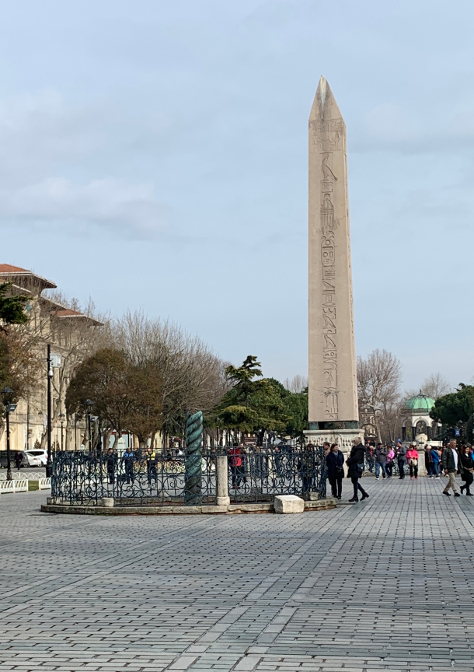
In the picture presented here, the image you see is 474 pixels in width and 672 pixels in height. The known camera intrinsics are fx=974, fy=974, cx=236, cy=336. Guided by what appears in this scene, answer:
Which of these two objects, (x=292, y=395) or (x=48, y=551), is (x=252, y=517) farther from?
(x=292, y=395)

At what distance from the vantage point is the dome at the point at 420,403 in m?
130

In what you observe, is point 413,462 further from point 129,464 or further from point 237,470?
point 129,464

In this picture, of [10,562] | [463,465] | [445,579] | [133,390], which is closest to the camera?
[445,579]

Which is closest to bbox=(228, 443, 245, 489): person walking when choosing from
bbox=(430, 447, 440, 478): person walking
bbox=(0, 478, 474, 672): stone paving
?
bbox=(0, 478, 474, 672): stone paving

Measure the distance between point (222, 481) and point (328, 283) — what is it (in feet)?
46.2

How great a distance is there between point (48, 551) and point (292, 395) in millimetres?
82406

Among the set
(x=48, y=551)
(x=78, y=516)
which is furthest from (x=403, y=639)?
(x=78, y=516)

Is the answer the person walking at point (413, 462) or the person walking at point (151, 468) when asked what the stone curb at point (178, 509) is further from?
the person walking at point (413, 462)

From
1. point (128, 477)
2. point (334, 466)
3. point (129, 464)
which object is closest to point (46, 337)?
point (334, 466)

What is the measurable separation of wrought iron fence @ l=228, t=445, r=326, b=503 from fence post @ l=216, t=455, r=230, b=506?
2.52ft

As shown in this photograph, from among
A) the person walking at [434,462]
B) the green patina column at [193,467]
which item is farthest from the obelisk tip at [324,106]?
the green patina column at [193,467]

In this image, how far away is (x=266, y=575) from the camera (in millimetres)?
10234

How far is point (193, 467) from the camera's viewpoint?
20.4 metres

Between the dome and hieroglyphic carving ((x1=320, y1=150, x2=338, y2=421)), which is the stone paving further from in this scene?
the dome
